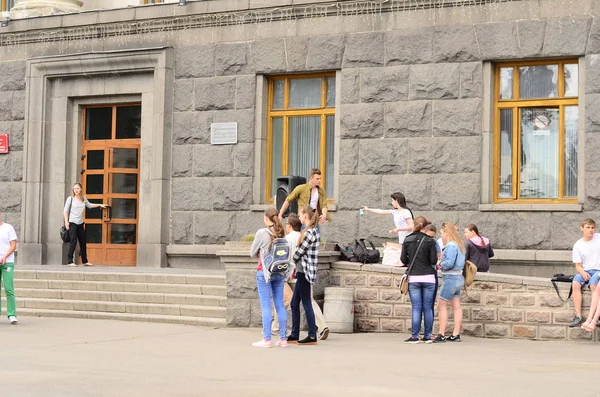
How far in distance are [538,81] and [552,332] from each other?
17.1 feet

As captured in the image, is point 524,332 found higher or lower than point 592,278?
lower

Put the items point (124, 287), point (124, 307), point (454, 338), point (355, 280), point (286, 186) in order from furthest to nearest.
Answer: point (124, 287)
point (124, 307)
point (286, 186)
point (355, 280)
point (454, 338)

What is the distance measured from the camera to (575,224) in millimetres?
18281

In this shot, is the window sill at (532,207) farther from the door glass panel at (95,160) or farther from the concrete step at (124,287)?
the door glass panel at (95,160)

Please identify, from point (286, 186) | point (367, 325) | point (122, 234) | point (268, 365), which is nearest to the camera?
point (268, 365)

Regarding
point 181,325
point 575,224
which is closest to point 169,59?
point 181,325

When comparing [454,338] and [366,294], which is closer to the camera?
[454,338]

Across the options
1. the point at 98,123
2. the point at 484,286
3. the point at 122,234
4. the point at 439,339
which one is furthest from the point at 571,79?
the point at 98,123

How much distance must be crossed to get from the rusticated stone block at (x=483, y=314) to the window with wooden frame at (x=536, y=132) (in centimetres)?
364

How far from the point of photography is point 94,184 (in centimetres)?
2333

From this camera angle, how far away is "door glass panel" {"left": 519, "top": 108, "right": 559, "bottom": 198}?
1911cm

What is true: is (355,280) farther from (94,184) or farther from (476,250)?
(94,184)

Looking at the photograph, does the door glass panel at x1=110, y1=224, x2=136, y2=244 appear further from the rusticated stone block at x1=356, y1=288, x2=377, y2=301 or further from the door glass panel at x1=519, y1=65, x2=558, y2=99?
the door glass panel at x1=519, y1=65, x2=558, y2=99

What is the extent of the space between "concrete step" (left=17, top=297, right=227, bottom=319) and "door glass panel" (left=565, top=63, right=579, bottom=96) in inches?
264
